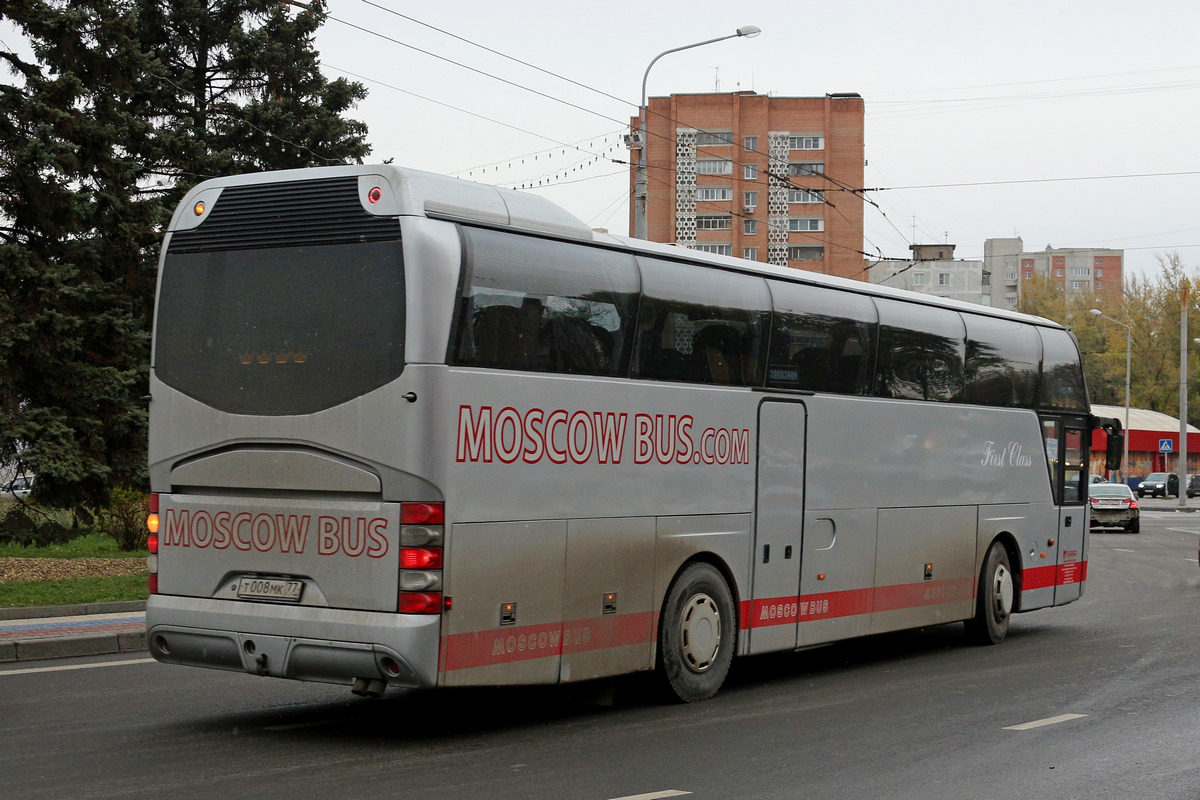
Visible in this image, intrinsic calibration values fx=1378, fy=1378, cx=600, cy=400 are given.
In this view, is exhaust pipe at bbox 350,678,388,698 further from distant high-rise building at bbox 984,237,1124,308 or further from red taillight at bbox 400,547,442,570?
distant high-rise building at bbox 984,237,1124,308

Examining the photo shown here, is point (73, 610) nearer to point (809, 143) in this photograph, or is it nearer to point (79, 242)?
point (79, 242)

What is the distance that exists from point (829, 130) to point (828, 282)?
8929 cm

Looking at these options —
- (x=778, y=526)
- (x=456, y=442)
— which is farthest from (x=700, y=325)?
(x=456, y=442)

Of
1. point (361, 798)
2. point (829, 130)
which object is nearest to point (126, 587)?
point (361, 798)

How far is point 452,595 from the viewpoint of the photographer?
782 centimetres

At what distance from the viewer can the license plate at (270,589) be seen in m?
8.05

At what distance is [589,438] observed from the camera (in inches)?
351

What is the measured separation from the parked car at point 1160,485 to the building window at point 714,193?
37.1m

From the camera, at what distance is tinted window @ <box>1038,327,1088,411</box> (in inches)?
600

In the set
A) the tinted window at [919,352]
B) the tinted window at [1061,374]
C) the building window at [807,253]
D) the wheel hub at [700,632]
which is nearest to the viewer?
the wheel hub at [700,632]

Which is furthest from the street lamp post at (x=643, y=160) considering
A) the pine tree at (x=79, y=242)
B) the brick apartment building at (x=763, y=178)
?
the brick apartment building at (x=763, y=178)

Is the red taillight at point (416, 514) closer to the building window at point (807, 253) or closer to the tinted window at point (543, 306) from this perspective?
the tinted window at point (543, 306)

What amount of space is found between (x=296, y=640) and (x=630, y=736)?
217 cm

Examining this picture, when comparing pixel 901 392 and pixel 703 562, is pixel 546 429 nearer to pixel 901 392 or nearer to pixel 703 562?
pixel 703 562
